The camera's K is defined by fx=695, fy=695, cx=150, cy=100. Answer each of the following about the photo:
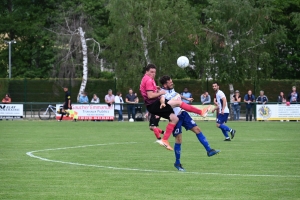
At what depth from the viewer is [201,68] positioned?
4856 centimetres

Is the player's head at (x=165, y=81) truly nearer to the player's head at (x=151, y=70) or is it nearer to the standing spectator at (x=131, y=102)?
the player's head at (x=151, y=70)

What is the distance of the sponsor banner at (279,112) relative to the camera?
129ft

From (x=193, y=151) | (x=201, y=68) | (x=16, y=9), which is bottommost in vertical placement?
(x=193, y=151)

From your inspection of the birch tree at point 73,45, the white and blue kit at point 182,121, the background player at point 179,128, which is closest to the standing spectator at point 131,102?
the birch tree at point 73,45

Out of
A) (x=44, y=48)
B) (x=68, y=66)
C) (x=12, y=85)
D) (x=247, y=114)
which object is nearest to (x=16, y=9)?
(x=44, y=48)

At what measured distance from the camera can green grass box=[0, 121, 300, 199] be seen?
10.2 metres

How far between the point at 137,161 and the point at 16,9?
181 ft

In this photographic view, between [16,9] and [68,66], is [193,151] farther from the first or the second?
[16,9]

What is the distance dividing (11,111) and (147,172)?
2875cm

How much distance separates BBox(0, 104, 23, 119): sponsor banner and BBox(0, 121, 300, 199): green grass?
19.1m

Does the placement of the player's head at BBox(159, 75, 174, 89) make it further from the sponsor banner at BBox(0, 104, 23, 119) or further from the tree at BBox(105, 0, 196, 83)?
the tree at BBox(105, 0, 196, 83)

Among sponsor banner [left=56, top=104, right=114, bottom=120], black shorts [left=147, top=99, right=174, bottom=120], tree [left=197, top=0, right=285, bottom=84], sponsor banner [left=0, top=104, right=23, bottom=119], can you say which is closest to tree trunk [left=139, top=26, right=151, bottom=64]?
tree [left=197, top=0, right=285, bottom=84]

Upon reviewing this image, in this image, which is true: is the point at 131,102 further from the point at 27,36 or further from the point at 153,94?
the point at 27,36

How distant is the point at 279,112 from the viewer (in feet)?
129
